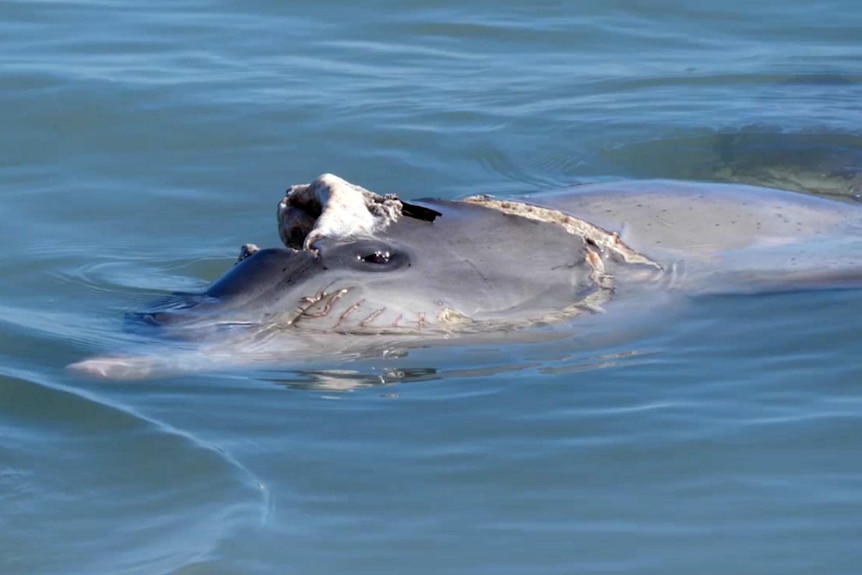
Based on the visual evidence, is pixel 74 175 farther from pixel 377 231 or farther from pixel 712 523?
pixel 712 523

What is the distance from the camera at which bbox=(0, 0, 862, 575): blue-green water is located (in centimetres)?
404

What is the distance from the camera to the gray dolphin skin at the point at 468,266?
511 cm

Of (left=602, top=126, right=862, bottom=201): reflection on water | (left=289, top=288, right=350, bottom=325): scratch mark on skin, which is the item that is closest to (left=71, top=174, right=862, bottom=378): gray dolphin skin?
(left=289, top=288, right=350, bottom=325): scratch mark on skin

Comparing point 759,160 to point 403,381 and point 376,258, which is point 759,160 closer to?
point 376,258

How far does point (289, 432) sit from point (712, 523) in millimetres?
1289

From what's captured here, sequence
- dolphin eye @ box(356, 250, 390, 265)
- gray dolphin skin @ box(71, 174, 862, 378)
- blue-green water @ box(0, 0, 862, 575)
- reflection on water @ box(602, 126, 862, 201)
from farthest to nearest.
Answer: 1. reflection on water @ box(602, 126, 862, 201)
2. dolphin eye @ box(356, 250, 390, 265)
3. gray dolphin skin @ box(71, 174, 862, 378)
4. blue-green water @ box(0, 0, 862, 575)

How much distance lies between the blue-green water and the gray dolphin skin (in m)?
0.09

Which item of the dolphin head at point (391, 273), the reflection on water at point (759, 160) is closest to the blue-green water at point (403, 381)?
the reflection on water at point (759, 160)

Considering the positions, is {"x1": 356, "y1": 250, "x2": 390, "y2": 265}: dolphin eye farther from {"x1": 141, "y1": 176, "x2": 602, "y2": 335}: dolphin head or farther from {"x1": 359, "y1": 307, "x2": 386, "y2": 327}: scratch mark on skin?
{"x1": 359, "y1": 307, "x2": 386, "y2": 327}: scratch mark on skin

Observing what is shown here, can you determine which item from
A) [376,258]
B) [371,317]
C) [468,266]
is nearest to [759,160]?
[468,266]

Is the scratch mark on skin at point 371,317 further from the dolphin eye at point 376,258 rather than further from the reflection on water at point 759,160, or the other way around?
the reflection on water at point 759,160

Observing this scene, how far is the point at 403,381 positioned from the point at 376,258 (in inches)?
17.3

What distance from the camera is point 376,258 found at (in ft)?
17.3

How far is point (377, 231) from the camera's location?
5410 mm
